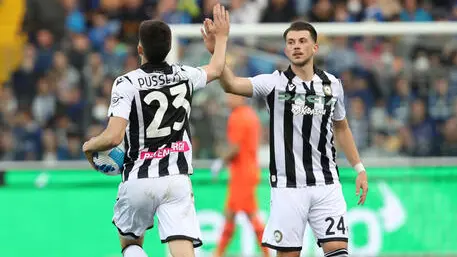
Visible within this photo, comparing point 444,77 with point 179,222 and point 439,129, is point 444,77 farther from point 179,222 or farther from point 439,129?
point 179,222

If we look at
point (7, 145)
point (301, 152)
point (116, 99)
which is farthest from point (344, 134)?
point (7, 145)

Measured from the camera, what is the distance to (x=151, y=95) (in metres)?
7.95

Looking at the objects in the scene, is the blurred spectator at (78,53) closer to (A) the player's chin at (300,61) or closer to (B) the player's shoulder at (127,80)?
(A) the player's chin at (300,61)

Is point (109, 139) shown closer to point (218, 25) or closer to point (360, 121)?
point (218, 25)

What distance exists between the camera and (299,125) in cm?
888

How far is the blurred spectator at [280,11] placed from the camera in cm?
1670

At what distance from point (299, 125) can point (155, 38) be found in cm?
153

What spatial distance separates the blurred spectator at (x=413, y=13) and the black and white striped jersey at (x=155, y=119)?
353 inches

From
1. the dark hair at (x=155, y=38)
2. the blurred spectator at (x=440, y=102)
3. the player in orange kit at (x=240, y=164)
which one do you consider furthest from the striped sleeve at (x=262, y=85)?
the blurred spectator at (x=440, y=102)

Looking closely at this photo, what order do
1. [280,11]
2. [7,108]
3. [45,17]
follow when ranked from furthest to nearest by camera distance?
1. [280,11]
2. [45,17]
3. [7,108]

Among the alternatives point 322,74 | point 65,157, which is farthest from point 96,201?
point 322,74

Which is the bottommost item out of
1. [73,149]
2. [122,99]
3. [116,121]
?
[73,149]

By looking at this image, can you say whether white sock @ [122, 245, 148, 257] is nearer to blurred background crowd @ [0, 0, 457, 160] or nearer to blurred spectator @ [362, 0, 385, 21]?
blurred background crowd @ [0, 0, 457, 160]

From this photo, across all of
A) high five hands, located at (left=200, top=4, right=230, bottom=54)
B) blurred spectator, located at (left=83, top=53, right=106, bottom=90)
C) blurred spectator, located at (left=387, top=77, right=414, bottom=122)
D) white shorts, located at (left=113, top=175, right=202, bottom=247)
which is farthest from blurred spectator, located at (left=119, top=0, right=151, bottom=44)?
white shorts, located at (left=113, top=175, right=202, bottom=247)
